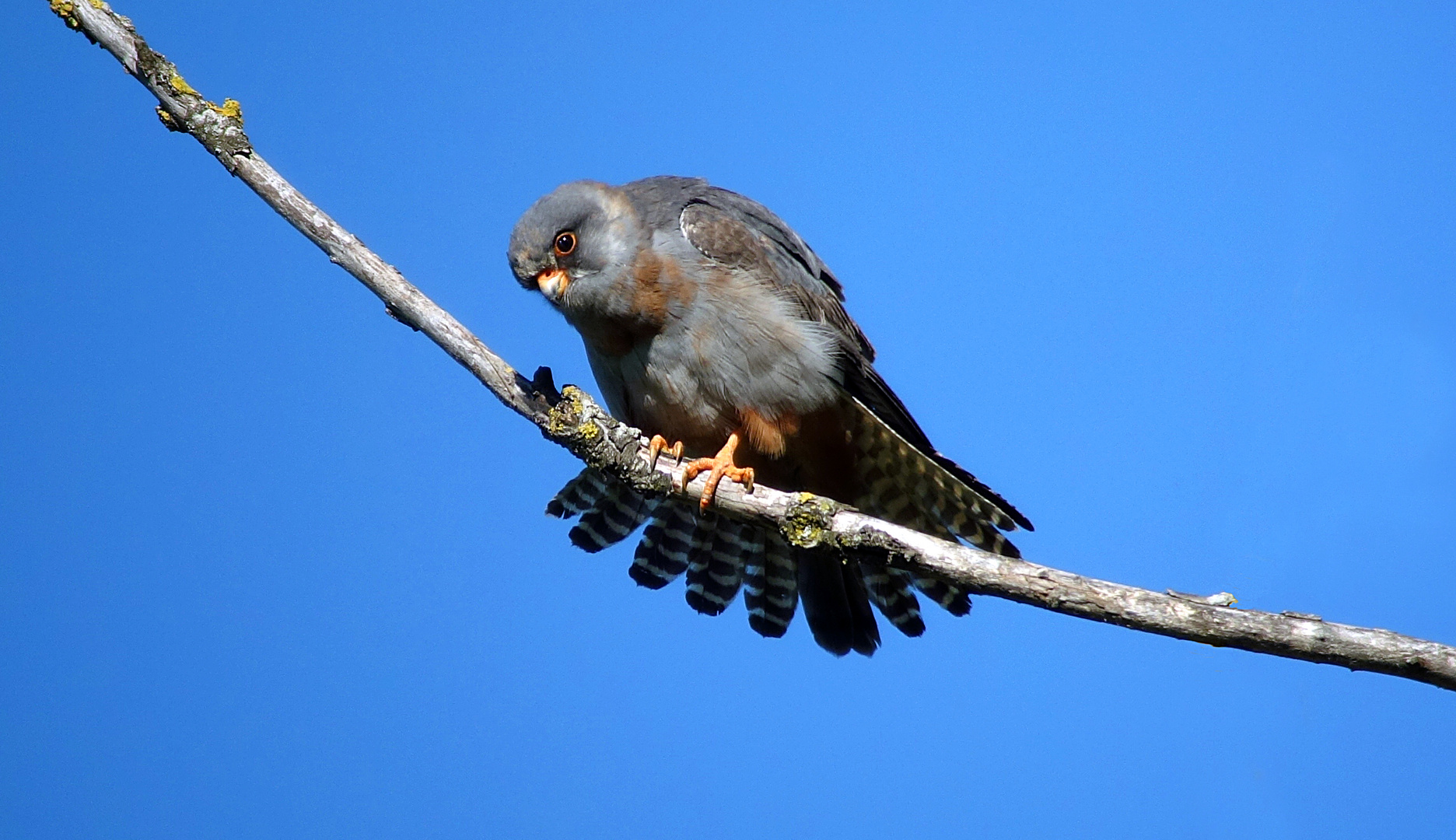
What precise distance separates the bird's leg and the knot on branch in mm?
54

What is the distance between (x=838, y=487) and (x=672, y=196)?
1.42 metres

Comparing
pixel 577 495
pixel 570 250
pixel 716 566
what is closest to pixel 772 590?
pixel 716 566

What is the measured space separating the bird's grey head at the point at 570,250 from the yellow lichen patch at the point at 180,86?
4.02 feet

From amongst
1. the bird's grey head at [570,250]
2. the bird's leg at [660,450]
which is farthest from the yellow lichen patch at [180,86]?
the bird's leg at [660,450]

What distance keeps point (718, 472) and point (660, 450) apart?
0.53 m

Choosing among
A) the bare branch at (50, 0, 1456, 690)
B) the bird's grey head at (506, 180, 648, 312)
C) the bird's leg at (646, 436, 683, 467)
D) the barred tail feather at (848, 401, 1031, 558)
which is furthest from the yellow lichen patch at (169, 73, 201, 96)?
the barred tail feather at (848, 401, 1031, 558)

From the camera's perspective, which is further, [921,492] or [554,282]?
[921,492]

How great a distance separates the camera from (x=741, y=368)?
4387 millimetres

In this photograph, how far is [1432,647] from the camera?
10.1 ft

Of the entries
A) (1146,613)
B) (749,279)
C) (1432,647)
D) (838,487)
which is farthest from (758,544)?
(1432,647)

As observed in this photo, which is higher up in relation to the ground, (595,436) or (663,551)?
(663,551)

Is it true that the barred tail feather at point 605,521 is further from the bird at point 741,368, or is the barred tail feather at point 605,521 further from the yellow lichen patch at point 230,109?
the yellow lichen patch at point 230,109

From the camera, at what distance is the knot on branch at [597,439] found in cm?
371

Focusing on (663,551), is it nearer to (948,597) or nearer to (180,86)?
(948,597)
